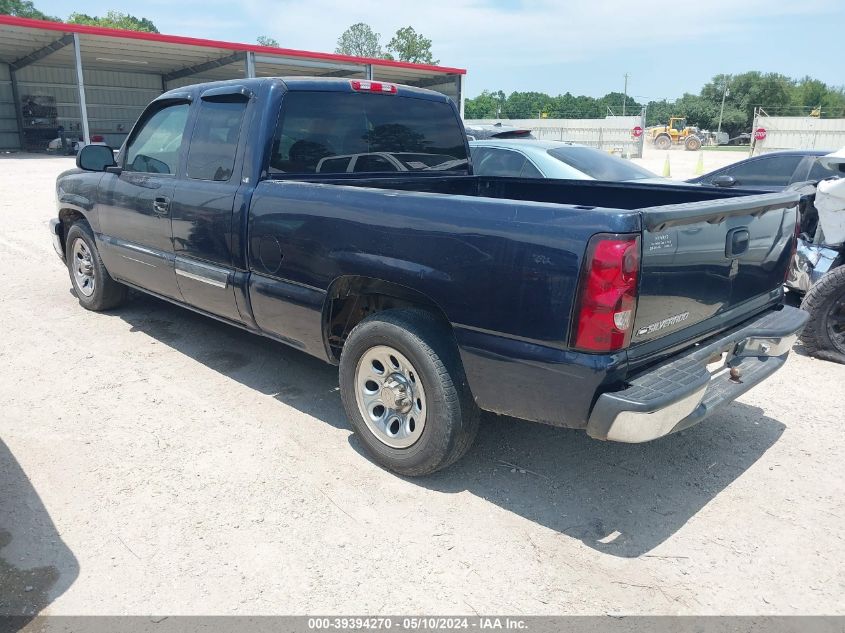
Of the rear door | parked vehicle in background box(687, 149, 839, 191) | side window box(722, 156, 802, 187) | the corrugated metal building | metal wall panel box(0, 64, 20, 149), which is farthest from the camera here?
metal wall panel box(0, 64, 20, 149)

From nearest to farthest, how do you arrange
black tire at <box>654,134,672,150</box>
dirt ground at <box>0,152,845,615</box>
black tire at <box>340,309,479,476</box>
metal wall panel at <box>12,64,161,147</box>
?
dirt ground at <box>0,152,845,615</box> < black tire at <box>340,309,479,476</box> < metal wall panel at <box>12,64,161,147</box> < black tire at <box>654,134,672,150</box>

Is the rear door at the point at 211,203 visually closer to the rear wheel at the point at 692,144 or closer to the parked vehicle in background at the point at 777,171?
the parked vehicle in background at the point at 777,171

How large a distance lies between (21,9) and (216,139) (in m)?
106

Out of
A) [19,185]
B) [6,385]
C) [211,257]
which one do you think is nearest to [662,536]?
[211,257]

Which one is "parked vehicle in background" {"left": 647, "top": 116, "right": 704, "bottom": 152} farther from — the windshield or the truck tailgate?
the truck tailgate

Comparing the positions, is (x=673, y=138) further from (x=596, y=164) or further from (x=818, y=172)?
(x=818, y=172)

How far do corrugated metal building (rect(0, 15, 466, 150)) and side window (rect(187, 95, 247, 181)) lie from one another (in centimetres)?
2370

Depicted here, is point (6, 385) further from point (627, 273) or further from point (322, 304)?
point (627, 273)

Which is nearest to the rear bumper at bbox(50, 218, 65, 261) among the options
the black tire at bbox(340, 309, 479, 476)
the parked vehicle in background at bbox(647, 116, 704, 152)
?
the black tire at bbox(340, 309, 479, 476)

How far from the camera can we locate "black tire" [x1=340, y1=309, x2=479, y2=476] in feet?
10.1

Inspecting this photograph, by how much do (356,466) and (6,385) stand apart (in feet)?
8.89

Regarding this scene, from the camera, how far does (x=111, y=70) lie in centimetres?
3712

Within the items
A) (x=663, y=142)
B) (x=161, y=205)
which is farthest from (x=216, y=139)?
(x=663, y=142)

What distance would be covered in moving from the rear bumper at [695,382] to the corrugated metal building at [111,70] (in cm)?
2657
